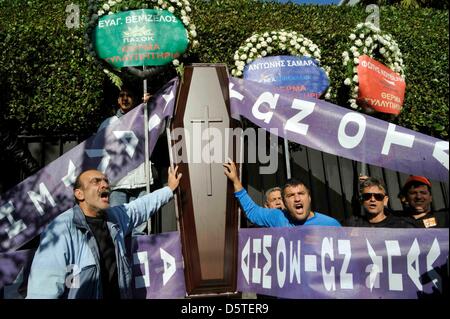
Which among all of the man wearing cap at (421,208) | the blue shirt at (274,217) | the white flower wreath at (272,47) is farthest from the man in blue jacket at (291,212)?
the white flower wreath at (272,47)

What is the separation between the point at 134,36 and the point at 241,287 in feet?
9.64

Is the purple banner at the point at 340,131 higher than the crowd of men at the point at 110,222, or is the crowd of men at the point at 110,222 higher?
the purple banner at the point at 340,131

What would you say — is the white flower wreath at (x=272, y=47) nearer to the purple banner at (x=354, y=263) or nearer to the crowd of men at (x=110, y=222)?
the crowd of men at (x=110, y=222)

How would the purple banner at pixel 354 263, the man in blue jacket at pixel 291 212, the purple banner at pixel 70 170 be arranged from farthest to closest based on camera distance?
the purple banner at pixel 70 170
the man in blue jacket at pixel 291 212
the purple banner at pixel 354 263

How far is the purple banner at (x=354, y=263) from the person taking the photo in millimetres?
3428

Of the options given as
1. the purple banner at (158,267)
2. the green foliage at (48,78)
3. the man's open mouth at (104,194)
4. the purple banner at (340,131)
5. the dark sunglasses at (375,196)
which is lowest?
the purple banner at (158,267)

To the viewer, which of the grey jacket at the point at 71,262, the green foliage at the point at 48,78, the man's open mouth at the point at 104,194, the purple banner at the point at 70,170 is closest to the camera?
the grey jacket at the point at 71,262

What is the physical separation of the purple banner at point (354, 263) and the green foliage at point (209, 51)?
12.0 ft

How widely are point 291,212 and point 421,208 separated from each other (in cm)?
134

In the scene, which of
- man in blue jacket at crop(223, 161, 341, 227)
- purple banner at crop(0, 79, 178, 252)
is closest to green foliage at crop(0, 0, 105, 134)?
purple banner at crop(0, 79, 178, 252)

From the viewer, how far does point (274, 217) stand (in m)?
3.95

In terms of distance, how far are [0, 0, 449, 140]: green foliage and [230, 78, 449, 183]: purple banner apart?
281cm

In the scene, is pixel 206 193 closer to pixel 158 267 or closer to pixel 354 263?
pixel 158 267

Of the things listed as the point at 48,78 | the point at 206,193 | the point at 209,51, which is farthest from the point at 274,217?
the point at 48,78
